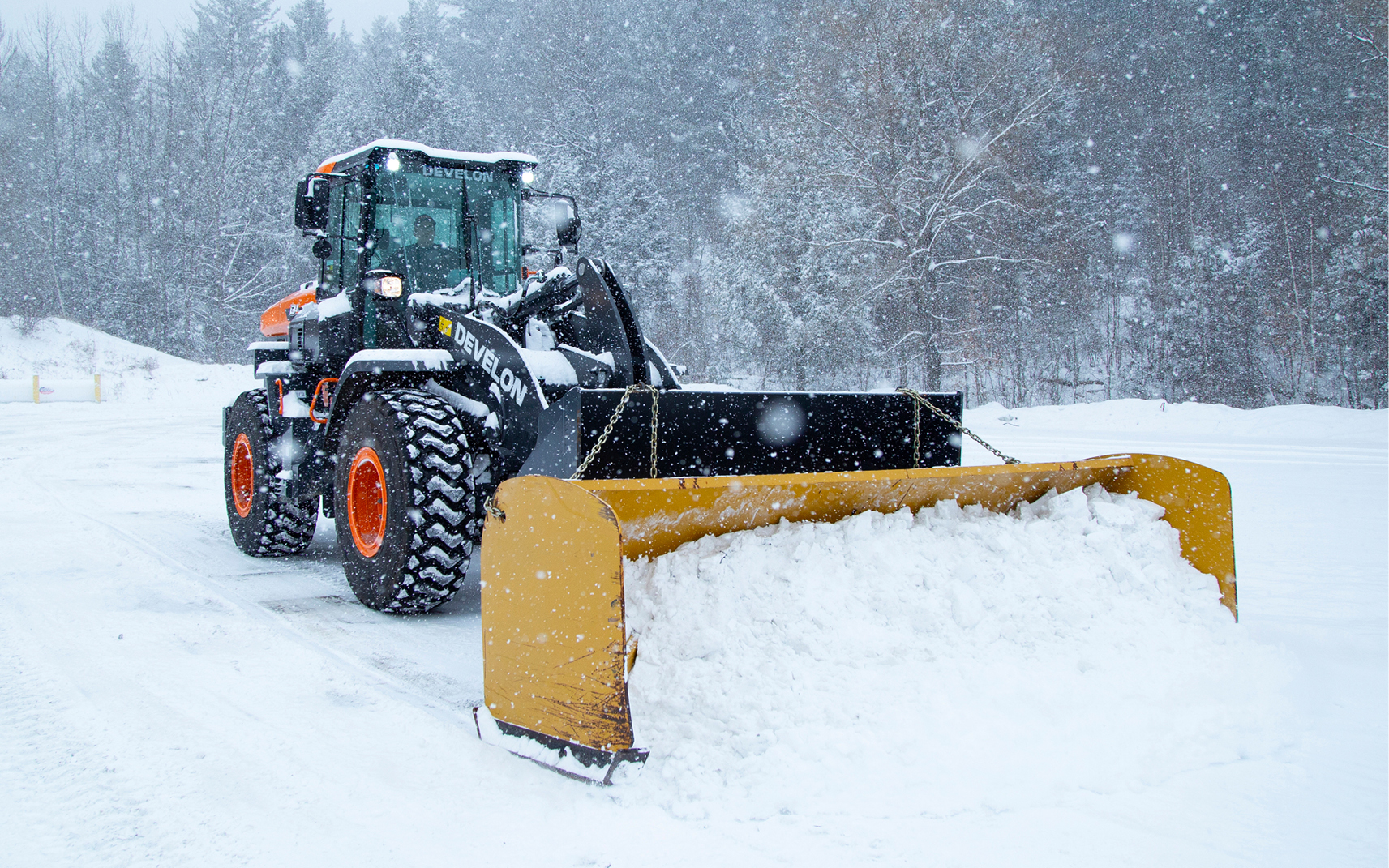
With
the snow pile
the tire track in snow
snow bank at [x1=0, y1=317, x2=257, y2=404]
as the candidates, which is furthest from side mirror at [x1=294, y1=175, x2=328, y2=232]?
snow bank at [x1=0, y1=317, x2=257, y2=404]

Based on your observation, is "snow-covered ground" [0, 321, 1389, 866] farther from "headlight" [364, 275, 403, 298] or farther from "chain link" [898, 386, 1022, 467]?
"headlight" [364, 275, 403, 298]

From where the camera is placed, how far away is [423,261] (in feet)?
18.3

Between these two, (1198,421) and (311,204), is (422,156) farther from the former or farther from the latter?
(1198,421)

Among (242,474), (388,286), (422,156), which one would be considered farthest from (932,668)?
(242,474)

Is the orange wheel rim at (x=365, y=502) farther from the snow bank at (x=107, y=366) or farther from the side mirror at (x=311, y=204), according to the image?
the snow bank at (x=107, y=366)

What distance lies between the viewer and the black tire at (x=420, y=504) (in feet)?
14.1

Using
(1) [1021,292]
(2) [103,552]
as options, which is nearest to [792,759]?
(2) [103,552]

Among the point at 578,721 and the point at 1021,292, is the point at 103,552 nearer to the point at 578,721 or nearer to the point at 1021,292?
the point at 578,721

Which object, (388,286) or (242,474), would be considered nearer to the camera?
(388,286)

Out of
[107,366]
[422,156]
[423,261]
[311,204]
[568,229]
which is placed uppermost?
[107,366]

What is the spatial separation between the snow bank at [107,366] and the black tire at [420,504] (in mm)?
22074

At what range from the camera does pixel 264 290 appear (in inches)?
A: 1407

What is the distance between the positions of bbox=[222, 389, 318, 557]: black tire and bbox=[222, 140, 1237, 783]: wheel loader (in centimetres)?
2

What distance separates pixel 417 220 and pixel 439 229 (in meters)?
0.14
